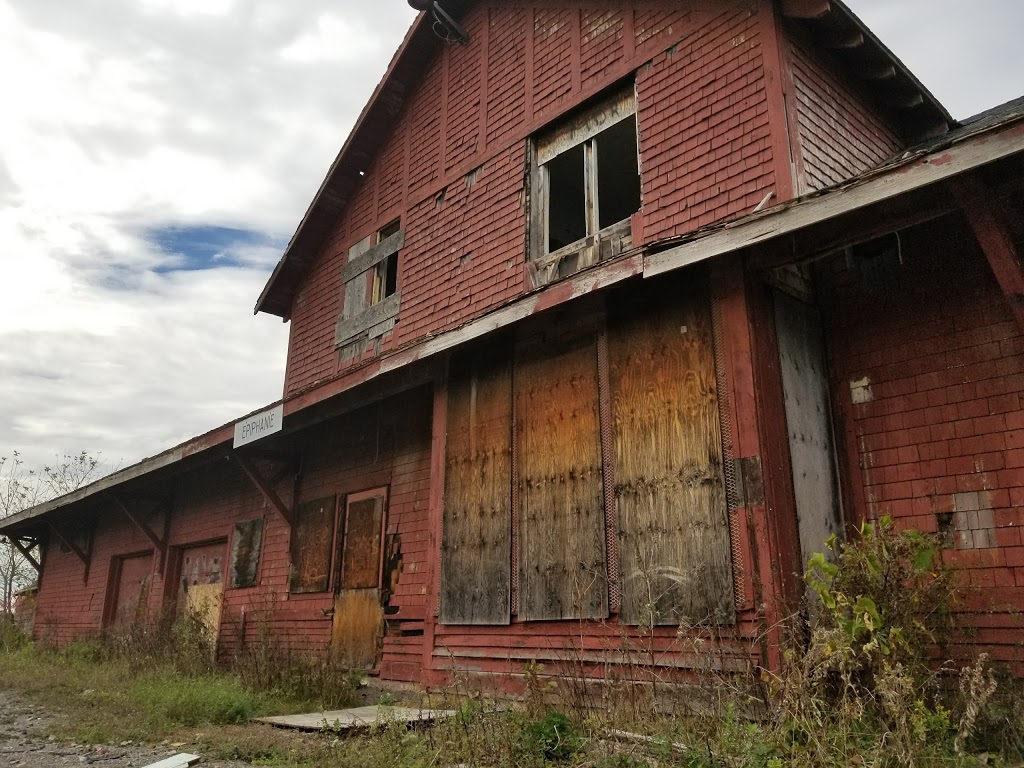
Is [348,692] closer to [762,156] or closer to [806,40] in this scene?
[762,156]

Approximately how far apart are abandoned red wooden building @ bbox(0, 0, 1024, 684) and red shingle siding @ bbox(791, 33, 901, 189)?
51 mm

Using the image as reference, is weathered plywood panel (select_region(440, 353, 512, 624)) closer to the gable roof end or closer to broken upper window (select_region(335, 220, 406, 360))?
broken upper window (select_region(335, 220, 406, 360))

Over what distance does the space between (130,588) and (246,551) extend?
16.8ft

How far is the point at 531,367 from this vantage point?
7.84 meters

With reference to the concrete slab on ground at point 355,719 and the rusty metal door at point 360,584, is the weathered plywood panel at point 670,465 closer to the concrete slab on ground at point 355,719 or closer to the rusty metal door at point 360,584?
the concrete slab on ground at point 355,719

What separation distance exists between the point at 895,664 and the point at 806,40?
5.52 meters

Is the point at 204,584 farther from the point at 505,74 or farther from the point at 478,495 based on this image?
the point at 505,74

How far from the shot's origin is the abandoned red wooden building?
5.57 m

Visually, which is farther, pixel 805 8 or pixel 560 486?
pixel 560 486

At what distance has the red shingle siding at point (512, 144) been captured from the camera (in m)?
7.13

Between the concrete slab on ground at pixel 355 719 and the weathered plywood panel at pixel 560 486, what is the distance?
1348 mm

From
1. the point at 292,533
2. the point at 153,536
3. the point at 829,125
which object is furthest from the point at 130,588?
the point at 829,125

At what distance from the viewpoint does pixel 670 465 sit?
6.29 metres

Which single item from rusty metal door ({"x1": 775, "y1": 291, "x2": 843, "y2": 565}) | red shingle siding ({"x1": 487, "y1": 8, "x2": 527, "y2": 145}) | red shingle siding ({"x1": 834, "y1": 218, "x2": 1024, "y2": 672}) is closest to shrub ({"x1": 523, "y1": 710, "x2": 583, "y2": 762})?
rusty metal door ({"x1": 775, "y1": 291, "x2": 843, "y2": 565})
